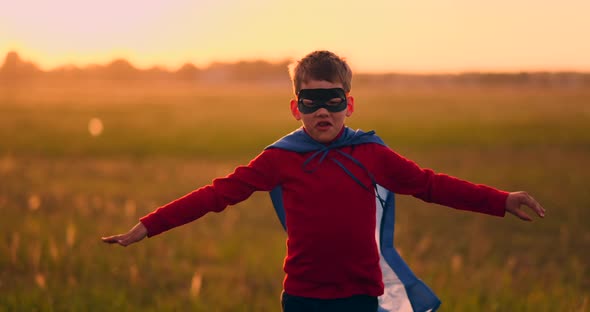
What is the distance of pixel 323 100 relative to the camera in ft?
10.9

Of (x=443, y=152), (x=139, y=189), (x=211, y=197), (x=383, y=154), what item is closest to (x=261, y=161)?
(x=211, y=197)

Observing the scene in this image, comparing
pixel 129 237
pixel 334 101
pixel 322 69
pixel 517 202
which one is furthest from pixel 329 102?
pixel 129 237

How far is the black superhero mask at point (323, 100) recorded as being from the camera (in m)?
3.31

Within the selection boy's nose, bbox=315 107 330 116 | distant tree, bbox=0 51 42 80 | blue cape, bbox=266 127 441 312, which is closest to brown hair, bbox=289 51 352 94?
boy's nose, bbox=315 107 330 116

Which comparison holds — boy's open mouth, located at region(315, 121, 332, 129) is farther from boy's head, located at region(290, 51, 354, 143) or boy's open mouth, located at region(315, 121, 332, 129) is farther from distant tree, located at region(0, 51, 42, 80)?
distant tree, located at region(0, 51, 42, 80)

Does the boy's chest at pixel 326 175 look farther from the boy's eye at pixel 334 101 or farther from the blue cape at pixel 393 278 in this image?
the blue cape at pixel 393 278

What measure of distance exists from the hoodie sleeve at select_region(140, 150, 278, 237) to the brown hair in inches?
16.3

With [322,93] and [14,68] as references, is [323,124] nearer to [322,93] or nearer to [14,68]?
[322,93]

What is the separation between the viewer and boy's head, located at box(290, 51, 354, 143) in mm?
3318

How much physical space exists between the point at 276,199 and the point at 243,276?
8.95 ft

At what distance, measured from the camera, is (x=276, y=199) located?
144 inches

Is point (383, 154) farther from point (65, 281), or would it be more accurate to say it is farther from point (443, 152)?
point (443, 152)

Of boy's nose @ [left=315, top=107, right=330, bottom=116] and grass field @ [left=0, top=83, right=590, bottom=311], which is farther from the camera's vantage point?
grass field @ [left=0, top=83, right=590, bottom=311]

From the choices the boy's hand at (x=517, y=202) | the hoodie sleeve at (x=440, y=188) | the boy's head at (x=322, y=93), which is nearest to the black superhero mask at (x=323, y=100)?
the boy's head at (x=322, y=93)
